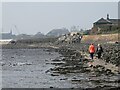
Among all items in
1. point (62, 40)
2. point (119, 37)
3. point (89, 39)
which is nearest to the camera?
point (119, 37)

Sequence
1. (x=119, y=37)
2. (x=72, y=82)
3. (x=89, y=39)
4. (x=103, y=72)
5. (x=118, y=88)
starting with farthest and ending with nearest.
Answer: (x=89, y=39) < (x=119, y=37) < (x=103, y=72) < (x=72, y=82) < (x=118, y=88)

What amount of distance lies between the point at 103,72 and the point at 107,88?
24.3 feet

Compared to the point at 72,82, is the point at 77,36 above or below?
below

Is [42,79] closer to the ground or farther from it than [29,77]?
farther from it

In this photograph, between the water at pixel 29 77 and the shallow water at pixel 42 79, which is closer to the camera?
the shallow water at pixel 42 79

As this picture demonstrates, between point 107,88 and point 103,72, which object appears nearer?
point 107,88

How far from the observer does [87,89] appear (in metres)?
17.0

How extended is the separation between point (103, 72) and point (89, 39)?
68102mm

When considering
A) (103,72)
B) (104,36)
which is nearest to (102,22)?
(104,36)

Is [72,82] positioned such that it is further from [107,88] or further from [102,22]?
[102,22]

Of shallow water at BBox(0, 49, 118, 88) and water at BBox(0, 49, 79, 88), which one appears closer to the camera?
shallow water at BBox(0, 49, 118, 88)

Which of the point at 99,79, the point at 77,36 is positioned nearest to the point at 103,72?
the point at 99,79

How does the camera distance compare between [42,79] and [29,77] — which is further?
[29,77]

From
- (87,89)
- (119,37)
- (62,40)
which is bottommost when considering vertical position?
(62,40)
